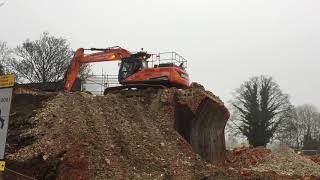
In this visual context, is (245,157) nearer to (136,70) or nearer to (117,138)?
(136,70)

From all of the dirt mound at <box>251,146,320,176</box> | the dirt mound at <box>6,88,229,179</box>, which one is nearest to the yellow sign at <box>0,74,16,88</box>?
the dirt mound at <box>6,88,229,179</box>

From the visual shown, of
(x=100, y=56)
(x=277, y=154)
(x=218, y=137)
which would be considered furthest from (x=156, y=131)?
(x=277, y=154)

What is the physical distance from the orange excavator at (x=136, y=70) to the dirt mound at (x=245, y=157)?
449 cm

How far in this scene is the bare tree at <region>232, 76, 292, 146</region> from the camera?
163ft

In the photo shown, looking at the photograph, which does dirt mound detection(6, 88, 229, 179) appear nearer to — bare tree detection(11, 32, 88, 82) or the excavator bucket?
the excavator bucket

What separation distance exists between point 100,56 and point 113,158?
10869 millimetres

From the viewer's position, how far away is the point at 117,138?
59.6 feet

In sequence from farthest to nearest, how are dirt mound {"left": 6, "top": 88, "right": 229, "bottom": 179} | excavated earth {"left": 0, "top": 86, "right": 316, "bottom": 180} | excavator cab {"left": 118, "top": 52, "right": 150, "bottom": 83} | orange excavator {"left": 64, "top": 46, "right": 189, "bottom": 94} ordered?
excavator cab {"left": 118, "top": 52, "right": 150, "bottom": 83} → orange excavator {"left": 64, "top": 46, "right": 189, "bottom": 94} → excavated earth {"left": 0, "top": 86, "right": 316, "bottom": 180} → dirt mound {"left": 6, "top": 88, "right": 229, "bottom": 179}

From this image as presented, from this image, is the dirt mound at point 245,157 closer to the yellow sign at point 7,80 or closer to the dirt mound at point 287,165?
the dirt mound at point 287,165

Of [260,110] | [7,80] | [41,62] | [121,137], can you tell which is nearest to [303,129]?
[260,110]

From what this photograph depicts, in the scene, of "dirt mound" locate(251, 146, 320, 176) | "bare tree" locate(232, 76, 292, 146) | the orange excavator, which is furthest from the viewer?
"bare tree" locate(232, 76, 292, 146)

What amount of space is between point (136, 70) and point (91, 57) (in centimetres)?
288

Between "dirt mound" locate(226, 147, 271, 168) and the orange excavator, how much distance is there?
4495 mm

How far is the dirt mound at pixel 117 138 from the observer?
1550 centimetres
